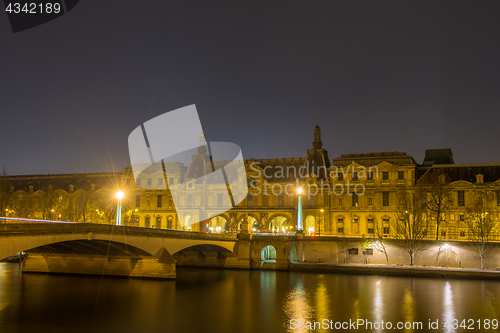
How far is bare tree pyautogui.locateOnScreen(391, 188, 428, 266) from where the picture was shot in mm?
67688

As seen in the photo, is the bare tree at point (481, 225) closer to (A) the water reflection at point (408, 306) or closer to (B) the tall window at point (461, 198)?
(B) the tall window at point (461, 198)

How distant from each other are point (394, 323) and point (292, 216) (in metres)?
54.3

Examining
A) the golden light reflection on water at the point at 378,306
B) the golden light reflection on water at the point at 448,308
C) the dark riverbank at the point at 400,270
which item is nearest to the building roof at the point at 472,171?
the dark riverbank at the point at 400,270

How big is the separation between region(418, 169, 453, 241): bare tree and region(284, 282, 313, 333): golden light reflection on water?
36.1 meters

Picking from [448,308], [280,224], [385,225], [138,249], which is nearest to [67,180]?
[280,224]

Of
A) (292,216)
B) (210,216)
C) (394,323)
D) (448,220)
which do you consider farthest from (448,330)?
(210,216)

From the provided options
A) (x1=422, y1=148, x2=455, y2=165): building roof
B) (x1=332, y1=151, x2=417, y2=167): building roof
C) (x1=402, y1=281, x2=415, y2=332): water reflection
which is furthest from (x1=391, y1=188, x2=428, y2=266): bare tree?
(x1=422, y1=148, x2=455, y2=165): building roof

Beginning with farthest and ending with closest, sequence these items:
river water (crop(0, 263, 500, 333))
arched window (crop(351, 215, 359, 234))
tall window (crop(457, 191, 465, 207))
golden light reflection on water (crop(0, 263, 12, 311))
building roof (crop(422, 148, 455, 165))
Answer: building roof (crop(422, 148, 455, 165))
arched window (crop(351, 215, 359, 234))
tall window (crop(457, 191, 465, 207))
golden light reflection on water (crop(0, 263, 12, 311))
river water (crop(0, 263, 500, 333))

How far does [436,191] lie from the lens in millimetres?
77188

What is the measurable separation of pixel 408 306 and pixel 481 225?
92.1ft

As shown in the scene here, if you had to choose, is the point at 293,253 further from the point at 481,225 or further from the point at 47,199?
the point at 47,199

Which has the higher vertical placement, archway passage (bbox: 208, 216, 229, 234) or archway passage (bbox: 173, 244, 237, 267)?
archway passage (bbox: 208, 216, 229, 234)

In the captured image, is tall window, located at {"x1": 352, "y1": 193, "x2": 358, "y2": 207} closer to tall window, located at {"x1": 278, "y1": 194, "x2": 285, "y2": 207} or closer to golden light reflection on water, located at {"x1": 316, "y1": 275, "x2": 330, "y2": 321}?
tall window, located at {"x1": 278, "y1": 194, "x2": 285, "y2": 207}

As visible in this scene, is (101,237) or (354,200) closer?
(101,237)
